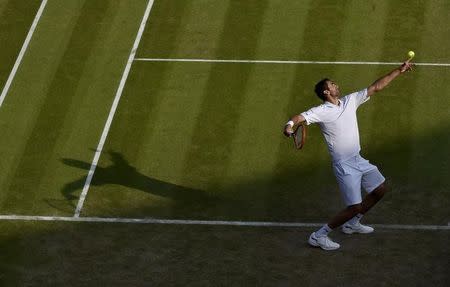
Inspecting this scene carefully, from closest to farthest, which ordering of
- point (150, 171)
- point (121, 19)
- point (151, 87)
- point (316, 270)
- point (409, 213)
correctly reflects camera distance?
1. point (316, 270)
2. point (409, 213)
3. point (150, 171)
4. point (151, 87)
5. point (121, 19)

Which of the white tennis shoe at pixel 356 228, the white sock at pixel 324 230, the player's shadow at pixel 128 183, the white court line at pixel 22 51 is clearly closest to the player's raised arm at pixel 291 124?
the white sock at pixel 324 230

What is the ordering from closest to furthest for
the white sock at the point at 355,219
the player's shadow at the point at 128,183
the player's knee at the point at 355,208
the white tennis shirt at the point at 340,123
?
the white tennis shirt at the point at 340,123 → the player's knee at the point at 355,208 → the white sock at the point at 355,219 → the player's shadow at the point at 128,183

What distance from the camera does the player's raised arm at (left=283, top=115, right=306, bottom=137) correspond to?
1639 cm

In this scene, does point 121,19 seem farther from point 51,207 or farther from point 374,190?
point 374,190

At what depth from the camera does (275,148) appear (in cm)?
2016

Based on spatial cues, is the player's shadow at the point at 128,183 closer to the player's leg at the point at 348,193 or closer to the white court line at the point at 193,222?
the white court line at the point at 193,222

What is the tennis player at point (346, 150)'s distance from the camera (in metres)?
17.1

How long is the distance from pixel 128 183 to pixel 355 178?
3758 mm

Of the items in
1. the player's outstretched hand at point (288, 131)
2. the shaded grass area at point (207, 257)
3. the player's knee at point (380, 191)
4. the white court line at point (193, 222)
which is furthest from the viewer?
the white court line at point (193, 222)

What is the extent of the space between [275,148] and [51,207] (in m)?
3.54

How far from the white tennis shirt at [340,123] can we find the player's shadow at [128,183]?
245cm

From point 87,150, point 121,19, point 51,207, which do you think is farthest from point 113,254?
point 121,19

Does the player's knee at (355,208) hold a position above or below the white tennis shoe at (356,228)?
above

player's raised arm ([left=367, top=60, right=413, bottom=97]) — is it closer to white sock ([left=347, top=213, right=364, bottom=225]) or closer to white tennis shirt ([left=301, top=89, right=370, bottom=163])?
white tennis shirt ([left=301, top=89, right=370, bottom=163])
